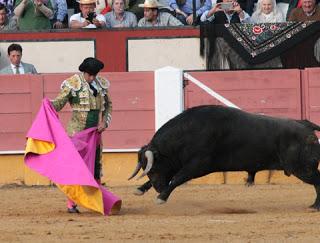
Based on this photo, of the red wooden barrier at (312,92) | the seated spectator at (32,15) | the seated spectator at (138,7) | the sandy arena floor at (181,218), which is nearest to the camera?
the sandy arena floor at (181,218)

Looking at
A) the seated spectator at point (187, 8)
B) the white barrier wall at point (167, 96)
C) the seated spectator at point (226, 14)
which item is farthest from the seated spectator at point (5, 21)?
the seated spectator at point (226, 14)

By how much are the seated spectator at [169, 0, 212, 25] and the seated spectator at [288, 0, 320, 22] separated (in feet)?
3.44

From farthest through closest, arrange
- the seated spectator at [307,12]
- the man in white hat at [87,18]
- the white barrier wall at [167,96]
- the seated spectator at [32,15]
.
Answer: the seated spectator at [32,15] → the man in white hat at [87,18] → the seated spectator at [307,12] → the white barrier wall at [167,96]

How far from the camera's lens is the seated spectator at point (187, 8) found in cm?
1333

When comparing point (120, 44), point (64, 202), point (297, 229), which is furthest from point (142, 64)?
point (297, 229)

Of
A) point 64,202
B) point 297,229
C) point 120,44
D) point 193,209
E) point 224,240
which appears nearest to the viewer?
point 224,240

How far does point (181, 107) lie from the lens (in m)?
12.5

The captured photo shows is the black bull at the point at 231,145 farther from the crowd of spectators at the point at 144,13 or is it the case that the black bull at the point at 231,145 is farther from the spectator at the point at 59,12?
the spectator at the point at 59,12

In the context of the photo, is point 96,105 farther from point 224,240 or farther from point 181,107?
point 181,107

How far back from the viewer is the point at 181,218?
8.92 meters

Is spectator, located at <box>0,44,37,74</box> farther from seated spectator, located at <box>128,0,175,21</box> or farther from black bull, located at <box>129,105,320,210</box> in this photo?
black bull, located at <box>129,105,320,210</box>

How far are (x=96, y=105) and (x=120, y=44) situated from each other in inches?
154

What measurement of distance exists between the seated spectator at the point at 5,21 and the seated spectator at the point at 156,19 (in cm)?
146

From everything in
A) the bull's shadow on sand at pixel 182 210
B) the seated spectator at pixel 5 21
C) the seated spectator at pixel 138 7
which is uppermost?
the seated spectator at pixel 138 7
